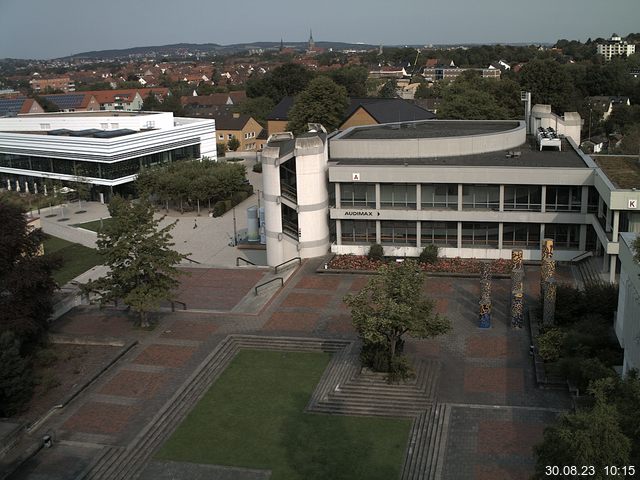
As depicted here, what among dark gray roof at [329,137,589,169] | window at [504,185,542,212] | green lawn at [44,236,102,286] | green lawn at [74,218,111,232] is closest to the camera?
window at [504,185,542,212]

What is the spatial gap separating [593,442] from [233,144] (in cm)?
8275

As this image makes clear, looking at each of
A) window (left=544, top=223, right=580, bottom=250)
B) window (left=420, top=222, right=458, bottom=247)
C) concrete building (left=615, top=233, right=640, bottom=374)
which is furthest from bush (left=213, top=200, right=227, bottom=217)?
concrete building (left=615, top=233, right=640, bottom=374)

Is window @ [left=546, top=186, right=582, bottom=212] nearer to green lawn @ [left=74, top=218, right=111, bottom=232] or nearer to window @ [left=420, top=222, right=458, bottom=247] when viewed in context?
window @ [left=420, top=222, right=458, bottom=247]

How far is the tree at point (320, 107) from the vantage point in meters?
78.5

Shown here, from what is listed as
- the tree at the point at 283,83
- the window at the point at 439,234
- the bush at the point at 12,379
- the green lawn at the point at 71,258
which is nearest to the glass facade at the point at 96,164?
the green lawn at the point at 71,258

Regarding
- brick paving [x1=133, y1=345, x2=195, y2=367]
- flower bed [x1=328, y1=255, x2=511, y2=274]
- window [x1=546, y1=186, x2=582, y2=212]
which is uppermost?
window [x1=546, y1=186, x2=582, y2=212]

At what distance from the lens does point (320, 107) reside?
78.2 m

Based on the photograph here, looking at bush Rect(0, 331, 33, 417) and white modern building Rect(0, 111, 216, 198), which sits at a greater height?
white modern building Rect(0, 111, 216, 198)

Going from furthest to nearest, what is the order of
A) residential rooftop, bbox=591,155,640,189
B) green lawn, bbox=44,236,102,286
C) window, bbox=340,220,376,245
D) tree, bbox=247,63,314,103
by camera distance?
tree, bbox=247,63,314,103
green lawn, bbox=44,236,102,286
window, bbox=340,220,376,245
residential rooftop, bbox=591,155,640,189

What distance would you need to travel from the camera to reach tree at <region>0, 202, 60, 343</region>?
26.9m

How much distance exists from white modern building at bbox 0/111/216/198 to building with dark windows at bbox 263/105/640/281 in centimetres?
2797

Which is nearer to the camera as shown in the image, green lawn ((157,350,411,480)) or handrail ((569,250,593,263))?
green lawn ((157,350,411,480))

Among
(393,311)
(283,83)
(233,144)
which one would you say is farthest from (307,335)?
(283,83)

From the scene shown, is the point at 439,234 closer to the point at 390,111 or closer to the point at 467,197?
the point at 467,197
